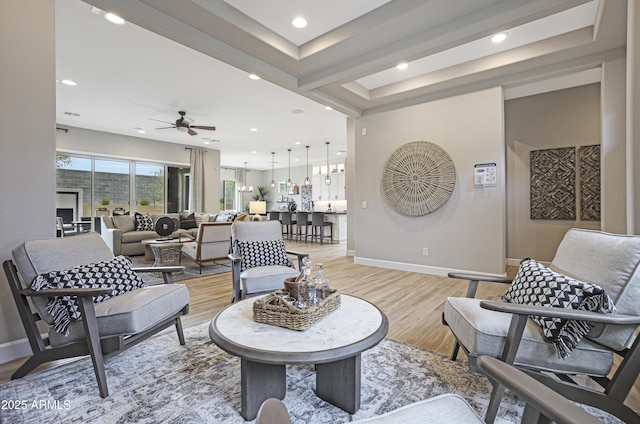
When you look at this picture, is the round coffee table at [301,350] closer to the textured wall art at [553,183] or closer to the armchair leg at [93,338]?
the armchair leg at [93,338]

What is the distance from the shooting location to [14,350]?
2.08 metres

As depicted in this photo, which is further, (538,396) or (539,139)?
(539,139)

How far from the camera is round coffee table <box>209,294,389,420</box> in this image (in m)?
1.30

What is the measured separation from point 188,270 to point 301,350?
423 centimetres

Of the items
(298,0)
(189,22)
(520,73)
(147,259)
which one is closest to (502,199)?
(520,73)

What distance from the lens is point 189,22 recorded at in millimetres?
2834

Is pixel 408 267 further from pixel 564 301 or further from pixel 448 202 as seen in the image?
pixel 564 301

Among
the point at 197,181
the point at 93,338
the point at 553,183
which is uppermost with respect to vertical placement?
the point at 197,181

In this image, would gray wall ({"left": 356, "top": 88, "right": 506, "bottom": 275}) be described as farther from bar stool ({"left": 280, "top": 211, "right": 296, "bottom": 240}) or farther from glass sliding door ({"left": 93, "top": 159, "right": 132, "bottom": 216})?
glass sliding door ({"left": 93, "top": 159, "right": 132, "bottom": 216})

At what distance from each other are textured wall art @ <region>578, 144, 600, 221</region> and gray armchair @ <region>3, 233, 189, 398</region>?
228 inches

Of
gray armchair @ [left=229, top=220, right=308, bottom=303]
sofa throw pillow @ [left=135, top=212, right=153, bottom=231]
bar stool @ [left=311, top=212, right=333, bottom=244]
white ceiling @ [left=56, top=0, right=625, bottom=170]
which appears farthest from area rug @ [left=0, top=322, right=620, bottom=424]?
bar stool @ [left=311, top=212, right=333, bottom=244]

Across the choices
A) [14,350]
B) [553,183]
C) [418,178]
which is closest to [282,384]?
[14,350]

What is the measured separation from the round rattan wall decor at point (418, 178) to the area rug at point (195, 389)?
2.87 meters

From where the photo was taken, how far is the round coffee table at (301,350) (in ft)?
4.27
